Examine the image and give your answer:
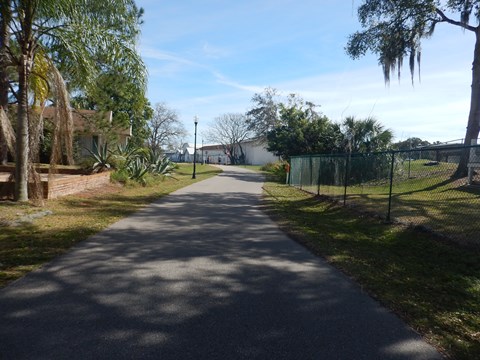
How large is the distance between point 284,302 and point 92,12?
9.30 metres

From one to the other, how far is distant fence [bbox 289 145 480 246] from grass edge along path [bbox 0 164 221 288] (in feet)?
21.7

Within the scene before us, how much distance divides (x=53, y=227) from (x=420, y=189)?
27.0ft

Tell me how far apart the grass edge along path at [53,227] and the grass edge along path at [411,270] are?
13.5ft

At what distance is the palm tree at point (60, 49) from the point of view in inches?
371

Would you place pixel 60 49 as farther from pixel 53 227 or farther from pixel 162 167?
pixel 162 167

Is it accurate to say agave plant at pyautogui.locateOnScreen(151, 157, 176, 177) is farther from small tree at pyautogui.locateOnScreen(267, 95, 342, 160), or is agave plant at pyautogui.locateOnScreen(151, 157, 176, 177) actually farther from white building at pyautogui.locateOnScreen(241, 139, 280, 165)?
white building at pyautogui.locateOnScreen(241, 139, 280, 165)

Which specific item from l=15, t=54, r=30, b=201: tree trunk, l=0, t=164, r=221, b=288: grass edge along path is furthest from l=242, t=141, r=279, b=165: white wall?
l=15, t=54, r=30, b=201: tree trunk

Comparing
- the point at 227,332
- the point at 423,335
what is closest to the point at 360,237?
the point at 423,335

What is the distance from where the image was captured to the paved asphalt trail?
325 cm

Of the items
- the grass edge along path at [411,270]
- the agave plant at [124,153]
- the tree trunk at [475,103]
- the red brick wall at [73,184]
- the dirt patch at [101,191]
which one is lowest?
the grass edge along path at [411,270]

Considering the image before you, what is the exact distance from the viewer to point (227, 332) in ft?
11.6

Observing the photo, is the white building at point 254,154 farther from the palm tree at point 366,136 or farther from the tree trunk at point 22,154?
the tree trunk at point 22,154

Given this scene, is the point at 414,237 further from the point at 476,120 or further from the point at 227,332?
the point at 476,120

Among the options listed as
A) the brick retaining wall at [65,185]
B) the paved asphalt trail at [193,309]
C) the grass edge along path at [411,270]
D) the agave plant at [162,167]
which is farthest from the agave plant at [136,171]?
the paved asphalt trail at [193,309]
